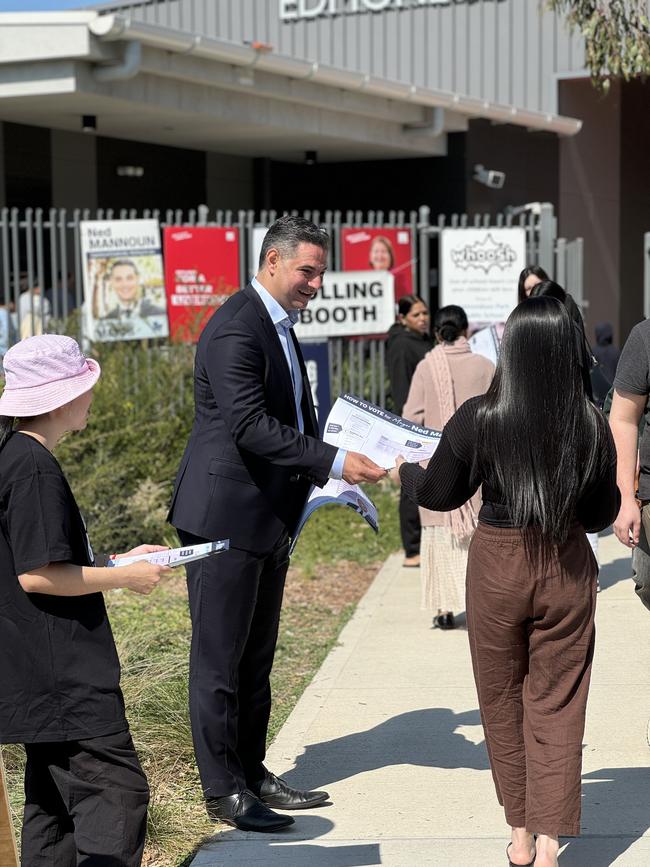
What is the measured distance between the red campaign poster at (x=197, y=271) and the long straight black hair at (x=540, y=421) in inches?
308

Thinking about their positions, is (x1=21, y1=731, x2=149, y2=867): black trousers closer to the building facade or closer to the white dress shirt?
the white dress shirt

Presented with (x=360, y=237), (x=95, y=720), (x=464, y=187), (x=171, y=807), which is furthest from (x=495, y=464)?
(x=464, y=187)

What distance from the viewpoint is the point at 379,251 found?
490 inches

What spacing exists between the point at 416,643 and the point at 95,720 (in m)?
3.97

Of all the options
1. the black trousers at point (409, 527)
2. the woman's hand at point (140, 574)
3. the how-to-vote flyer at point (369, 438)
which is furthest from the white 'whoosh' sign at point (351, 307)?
the woman's hand at point (140, 574)

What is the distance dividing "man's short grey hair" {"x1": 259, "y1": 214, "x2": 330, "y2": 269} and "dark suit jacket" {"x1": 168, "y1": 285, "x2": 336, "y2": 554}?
0.20m

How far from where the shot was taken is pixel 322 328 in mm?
12125

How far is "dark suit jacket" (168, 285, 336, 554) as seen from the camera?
167 inches

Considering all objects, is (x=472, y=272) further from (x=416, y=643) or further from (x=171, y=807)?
(x=171, y=807)

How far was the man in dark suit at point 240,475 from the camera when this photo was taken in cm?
427

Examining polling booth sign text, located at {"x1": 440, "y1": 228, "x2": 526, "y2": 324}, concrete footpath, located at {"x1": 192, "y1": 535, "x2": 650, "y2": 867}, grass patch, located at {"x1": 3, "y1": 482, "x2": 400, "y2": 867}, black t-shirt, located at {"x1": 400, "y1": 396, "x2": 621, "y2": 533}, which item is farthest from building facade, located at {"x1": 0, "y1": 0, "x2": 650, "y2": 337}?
black t-shirt, located at {"x1": 400, "y1": 396, "x2": 621, "y2": 533}

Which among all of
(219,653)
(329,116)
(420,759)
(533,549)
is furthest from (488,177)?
(533,549)

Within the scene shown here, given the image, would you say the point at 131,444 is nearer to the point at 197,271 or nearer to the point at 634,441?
the point at 197,271

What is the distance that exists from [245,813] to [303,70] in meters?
10.7
